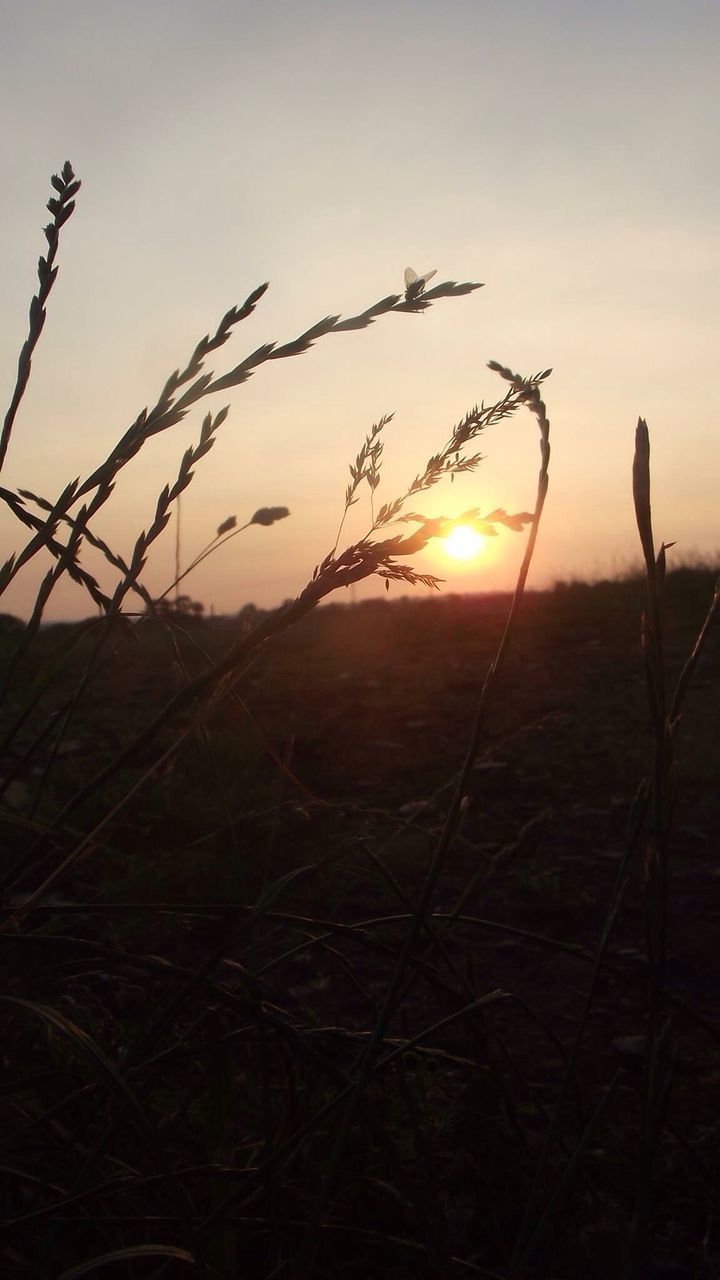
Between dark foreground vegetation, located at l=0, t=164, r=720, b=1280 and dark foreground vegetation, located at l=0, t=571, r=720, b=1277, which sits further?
dark foreground vegetation, located at l=0, t=571, r=720, b=1277

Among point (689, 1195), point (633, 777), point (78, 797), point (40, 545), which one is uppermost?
point (40, 545)

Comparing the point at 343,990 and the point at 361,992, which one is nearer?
the point at 361,992

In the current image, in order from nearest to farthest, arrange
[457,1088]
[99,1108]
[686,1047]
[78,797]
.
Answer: [78,797], [99,1108], [457,1088], [686,1047]

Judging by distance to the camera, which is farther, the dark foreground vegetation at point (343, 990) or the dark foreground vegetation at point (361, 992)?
the dark foreground vegetation at point (361, 992)

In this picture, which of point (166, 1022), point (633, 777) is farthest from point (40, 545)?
point (633, 777)

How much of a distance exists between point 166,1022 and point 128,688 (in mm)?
4997

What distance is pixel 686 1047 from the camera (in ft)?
6.30

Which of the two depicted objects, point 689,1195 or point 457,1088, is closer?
point 689,1195

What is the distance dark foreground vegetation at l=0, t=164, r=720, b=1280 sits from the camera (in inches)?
27.1

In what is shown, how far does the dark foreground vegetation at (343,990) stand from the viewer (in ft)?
2.26

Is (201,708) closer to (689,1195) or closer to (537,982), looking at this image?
(689,1195)

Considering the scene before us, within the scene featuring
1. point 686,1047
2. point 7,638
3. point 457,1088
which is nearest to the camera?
point 457,1088

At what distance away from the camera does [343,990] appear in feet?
6.79

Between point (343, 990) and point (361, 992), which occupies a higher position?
point (361, 992)
